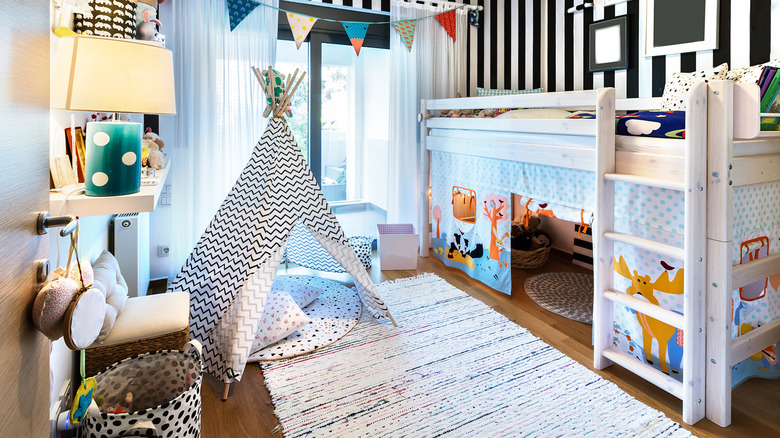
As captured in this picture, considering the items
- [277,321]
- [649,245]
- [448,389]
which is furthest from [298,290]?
[649,245]

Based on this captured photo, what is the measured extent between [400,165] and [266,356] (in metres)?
2.28

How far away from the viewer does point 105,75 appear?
3.89 ft

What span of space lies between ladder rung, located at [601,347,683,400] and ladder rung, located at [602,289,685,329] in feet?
0.82

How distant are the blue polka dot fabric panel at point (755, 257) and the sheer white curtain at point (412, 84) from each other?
2.54 meters

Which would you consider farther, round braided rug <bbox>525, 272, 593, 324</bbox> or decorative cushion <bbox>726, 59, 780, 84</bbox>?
round braided rug <bbox>525, 272, 593, 324</bbox>

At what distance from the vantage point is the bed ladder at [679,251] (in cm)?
168

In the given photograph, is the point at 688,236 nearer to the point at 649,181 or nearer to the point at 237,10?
the point at 649,181

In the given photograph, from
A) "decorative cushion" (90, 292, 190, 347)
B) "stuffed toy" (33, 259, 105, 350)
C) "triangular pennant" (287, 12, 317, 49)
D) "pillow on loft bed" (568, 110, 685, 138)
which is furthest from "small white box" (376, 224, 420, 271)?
"stuffed toy" (33, 259, 105, 350)

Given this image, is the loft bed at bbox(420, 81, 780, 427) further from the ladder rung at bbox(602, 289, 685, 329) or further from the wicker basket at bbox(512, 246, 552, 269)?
the wicker basket at bbox(512, 246, 552, 269)

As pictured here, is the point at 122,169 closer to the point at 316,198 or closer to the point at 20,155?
the point at 20,155

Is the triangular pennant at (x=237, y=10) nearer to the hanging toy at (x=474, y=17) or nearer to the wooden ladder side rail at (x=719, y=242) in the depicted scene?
the hanging toy at (x=474, y=17)

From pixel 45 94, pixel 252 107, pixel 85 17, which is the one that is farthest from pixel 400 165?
pixel 45 94

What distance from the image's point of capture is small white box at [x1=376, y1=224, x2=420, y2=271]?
3.64 m

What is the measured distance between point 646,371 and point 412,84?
2976 millimetres
